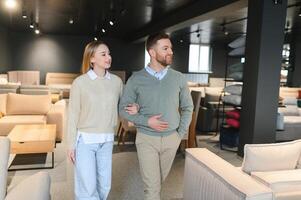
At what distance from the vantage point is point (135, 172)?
3625mm

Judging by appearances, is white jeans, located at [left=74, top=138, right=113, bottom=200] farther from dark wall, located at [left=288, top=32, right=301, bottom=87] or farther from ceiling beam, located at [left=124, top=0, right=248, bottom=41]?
dark wall, located at [left=288, top=32, right=301, bottom=87]

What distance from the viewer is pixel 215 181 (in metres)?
1.78

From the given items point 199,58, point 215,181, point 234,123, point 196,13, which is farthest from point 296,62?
point 215,181

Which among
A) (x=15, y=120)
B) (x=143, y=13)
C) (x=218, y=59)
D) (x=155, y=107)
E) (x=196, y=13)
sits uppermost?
(x=143, y=13)

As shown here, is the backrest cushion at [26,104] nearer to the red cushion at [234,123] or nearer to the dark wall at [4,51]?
the red cushion at [234,123]

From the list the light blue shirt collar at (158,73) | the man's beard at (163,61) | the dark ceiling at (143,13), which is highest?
the dark ceiling at (143,13)

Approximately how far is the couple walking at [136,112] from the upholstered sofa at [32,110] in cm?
299

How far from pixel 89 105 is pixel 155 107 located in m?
0.46

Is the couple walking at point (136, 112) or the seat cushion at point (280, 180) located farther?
the couple walking at point (136, 112)

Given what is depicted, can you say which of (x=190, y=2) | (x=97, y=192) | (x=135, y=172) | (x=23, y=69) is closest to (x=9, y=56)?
(x=23, y=69)

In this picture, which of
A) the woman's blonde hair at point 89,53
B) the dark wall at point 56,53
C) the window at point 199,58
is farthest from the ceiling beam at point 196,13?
the window at point 199,58

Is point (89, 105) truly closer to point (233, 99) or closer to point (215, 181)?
point (215, 181)

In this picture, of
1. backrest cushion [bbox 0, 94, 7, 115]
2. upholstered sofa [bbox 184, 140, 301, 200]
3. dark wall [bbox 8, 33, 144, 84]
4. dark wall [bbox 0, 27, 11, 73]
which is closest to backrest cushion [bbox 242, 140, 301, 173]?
upholstered sofa [bbox 184, 140, 301, 200]

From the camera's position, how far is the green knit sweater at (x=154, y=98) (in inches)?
76.7
